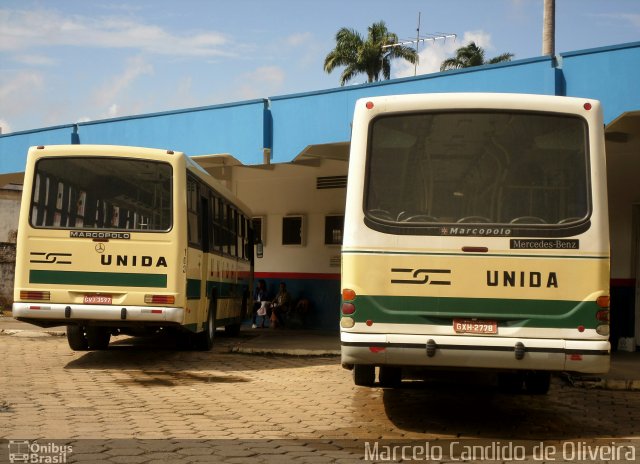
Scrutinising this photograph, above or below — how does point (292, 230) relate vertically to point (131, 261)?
above

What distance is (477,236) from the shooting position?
337 inches


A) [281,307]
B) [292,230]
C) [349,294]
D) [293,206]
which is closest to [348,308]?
[349,294]

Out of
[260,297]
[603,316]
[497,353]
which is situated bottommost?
[497,353]

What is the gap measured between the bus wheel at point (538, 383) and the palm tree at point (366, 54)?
170 ft

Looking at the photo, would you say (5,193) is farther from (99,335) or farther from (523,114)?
(523,114)

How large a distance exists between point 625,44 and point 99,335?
9932 millimetres

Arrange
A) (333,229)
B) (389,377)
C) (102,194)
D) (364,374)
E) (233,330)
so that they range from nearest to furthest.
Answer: (364,374) < (389,377) < (102,194) < (233,330) < (333,229)

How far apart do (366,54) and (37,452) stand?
56.7 m

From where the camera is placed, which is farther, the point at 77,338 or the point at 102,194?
the point at 77,338

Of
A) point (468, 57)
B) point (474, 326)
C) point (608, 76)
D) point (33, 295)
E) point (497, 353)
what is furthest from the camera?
point (468, 57)

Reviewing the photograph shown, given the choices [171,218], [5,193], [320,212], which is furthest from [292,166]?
[5,193]

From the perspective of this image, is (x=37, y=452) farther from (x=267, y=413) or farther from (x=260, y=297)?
(x=260, y=297)

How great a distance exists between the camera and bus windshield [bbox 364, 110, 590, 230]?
8617mm

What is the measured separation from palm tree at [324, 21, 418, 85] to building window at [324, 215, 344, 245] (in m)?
38.6
